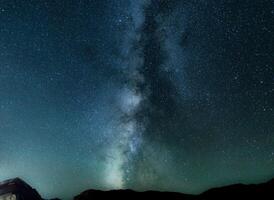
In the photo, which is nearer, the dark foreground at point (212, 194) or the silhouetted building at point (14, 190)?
the dark foreground at point (212, 194)

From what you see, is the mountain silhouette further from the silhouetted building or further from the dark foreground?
the silhouetted building

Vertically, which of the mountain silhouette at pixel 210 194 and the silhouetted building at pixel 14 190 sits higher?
the silhouetted building at pixel 14 190

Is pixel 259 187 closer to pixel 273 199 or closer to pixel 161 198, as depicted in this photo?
pixel 273 199

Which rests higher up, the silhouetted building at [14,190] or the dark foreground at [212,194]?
the silhouetted building at [14,190]

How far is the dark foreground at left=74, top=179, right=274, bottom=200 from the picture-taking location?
11656mm

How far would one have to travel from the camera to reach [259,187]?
39.0 ft

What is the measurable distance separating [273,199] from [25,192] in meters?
19.5

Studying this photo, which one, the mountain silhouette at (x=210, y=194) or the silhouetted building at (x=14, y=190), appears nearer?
the mountain silhouette at (x=210, y=194)

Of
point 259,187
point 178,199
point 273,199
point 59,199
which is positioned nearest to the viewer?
point 273,199

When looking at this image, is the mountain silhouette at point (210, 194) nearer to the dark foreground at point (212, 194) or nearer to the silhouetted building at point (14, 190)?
the dark foreground at point (212, 194)

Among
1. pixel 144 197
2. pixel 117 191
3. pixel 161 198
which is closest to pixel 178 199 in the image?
pixel 161 198

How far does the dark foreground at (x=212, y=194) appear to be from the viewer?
11656 mm

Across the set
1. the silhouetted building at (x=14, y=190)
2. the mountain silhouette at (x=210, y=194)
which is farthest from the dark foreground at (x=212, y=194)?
the silhouetted building at (x=14, y=190)

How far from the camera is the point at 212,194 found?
12.6 metres
